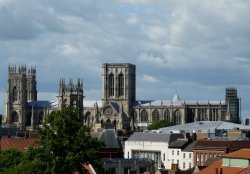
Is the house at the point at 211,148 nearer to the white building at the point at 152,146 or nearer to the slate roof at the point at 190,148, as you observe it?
the slate roof at the point at 190,148

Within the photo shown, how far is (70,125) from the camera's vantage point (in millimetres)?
63625

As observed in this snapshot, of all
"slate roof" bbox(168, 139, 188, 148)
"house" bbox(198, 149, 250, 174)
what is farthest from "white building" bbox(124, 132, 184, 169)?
"house" bbox(198, 149, 250, 174)

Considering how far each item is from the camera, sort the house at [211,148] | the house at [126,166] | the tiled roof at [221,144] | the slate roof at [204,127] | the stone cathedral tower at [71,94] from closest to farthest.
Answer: the house at [126,166]
the tiled roof at [221,144]
the house at [211,148]
the slate roof at [204,127]
the stone cathedral tower at [71,94]

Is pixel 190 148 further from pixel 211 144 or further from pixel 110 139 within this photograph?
pixel 110 139

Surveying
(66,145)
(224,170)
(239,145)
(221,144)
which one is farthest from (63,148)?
(221,144)

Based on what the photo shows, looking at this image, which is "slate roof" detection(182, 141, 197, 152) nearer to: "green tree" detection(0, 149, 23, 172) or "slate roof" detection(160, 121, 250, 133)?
"green tree" detection(0, 149, 23, 172)

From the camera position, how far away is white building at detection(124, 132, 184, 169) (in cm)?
11694

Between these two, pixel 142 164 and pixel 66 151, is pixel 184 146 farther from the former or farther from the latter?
pixel 66 151

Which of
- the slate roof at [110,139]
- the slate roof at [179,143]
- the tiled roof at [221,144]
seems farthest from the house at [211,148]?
the slate roof at [110,139]

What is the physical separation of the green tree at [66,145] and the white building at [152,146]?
51.7m

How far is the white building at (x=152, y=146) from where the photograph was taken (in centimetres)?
11694

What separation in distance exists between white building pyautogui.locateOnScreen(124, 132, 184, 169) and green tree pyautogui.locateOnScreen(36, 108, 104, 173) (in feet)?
170

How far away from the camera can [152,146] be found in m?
121

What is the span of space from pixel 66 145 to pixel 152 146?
59.2m
